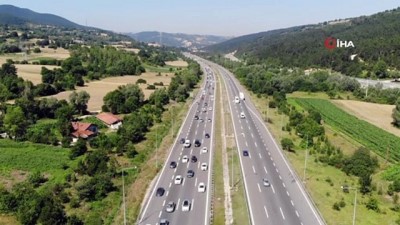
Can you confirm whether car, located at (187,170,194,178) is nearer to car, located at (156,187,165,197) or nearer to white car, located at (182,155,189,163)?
white car, located at (182,155,189,163)

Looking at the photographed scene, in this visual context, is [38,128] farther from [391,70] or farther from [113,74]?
[391,70]

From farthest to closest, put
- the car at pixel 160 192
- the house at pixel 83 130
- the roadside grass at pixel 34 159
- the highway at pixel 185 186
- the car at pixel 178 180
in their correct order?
1. the house at pixel 83 130
2. the roadside grass at pixel 34 159
3. the car at pixel 178 180
4. the car at pixel 160 192
5. the highway at pixel 185 186

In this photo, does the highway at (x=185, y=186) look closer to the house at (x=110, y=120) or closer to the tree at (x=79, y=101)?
the house at (x=110, y=120)

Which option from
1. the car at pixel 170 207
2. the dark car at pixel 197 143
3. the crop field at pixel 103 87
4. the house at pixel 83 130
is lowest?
the car at pixel 170 207

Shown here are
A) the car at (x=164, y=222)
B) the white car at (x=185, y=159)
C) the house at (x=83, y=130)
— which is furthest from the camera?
the house at (x=83, y=130)

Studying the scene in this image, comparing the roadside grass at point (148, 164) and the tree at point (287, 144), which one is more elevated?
the tree at point (287, 144)

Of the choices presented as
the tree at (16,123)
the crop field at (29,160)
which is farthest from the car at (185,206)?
the tree at (16,123)
